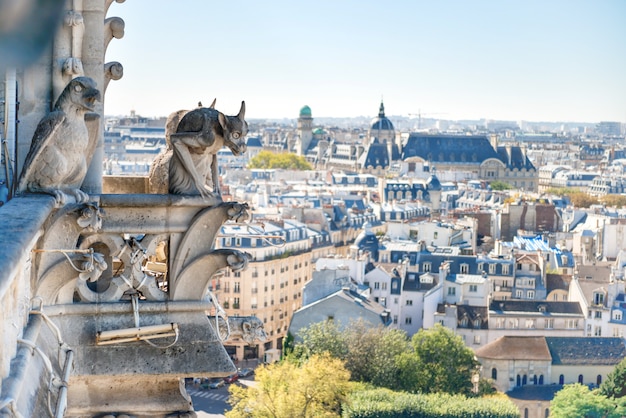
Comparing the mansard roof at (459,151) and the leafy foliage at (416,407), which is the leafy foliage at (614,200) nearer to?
the mansard roof at (459,151)

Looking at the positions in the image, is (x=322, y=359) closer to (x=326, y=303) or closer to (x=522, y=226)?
(x=326, y=303)

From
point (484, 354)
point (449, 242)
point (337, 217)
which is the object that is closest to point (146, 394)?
point (484, 354)

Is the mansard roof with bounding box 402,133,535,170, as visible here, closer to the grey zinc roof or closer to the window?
the window

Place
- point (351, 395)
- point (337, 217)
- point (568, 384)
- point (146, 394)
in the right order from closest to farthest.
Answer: point (146, 394) < point (351, 395) < point (568, 384) < point (337, 217)

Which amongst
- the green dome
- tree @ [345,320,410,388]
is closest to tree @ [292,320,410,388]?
tree @ [345,320,410,388]

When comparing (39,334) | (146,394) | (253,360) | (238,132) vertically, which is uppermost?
(238,132)

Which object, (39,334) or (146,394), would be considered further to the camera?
(146,394)

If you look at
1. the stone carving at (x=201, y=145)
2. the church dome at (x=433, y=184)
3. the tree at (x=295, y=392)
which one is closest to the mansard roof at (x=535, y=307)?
the tree at (x=295, y=392)
